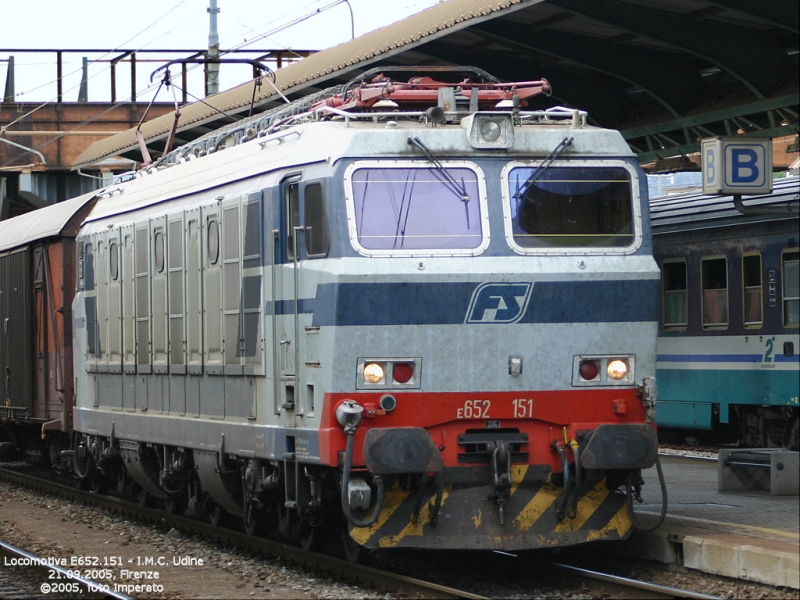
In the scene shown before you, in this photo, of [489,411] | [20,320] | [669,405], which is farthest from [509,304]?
[20,320]

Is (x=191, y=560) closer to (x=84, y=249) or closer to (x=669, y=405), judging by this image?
(x=84, y=249)

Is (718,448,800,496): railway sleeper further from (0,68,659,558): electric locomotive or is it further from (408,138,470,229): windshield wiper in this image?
(408,138,470,229): windshield wiper

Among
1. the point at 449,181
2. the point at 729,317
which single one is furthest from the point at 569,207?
the point at 729,317

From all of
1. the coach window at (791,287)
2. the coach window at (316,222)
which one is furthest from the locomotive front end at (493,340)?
the coach window at (791,287)

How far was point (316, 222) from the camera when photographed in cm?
999

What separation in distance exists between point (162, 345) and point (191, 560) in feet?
7.23

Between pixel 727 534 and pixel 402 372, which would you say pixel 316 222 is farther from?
pixel 727 534

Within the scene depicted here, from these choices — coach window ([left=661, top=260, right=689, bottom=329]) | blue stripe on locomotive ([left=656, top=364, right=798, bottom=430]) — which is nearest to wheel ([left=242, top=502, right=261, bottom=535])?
blue stripe on locomotive ([left=656, top=364, right=798, bottom=430])

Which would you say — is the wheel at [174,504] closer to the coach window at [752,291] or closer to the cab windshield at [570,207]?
the cab windshield at [570,207]

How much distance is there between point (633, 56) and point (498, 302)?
599 centimetres

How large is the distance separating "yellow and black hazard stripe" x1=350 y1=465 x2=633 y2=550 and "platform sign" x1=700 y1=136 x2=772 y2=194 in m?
4.25

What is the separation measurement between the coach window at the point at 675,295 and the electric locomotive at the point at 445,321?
7436 mm

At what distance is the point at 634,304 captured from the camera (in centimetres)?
1029

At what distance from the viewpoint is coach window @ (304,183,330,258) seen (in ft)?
32.4
